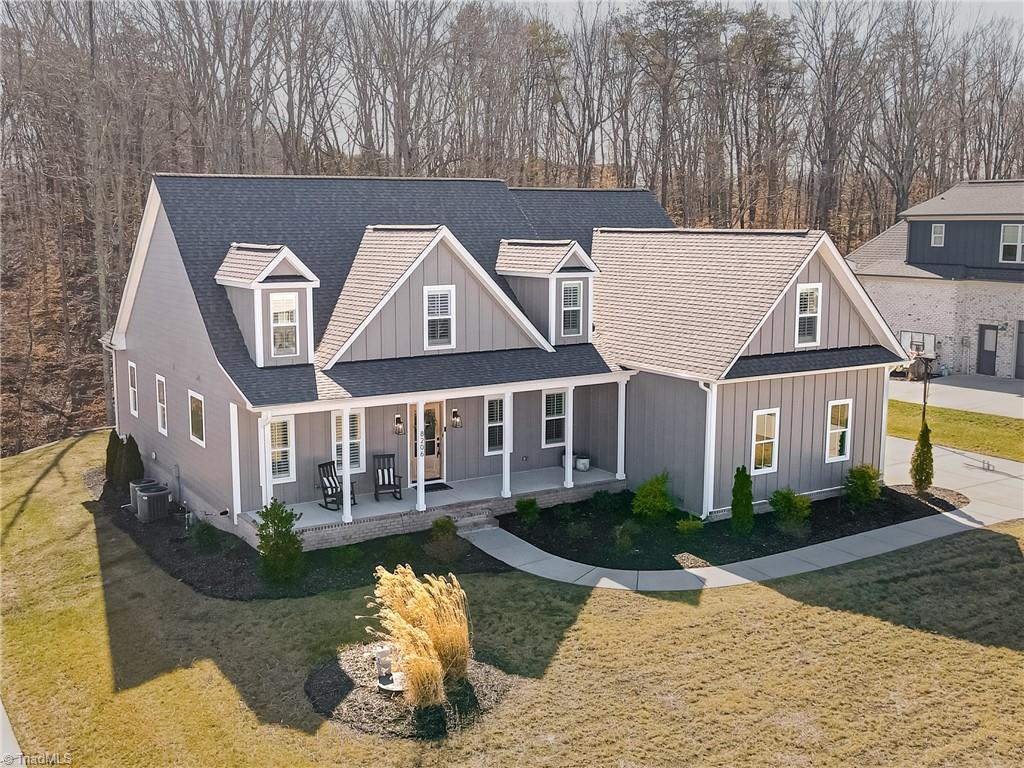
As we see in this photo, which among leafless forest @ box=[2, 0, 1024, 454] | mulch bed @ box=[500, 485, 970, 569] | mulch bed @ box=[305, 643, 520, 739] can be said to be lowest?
mulch bed @ box=[305, 643, 520, 739]

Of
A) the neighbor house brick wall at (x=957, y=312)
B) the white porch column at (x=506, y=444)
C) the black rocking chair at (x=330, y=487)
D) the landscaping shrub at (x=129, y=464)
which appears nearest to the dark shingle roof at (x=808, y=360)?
the white porch column at (x=506, y=444)

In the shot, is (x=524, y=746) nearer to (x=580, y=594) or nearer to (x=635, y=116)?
(x=580, y=594)

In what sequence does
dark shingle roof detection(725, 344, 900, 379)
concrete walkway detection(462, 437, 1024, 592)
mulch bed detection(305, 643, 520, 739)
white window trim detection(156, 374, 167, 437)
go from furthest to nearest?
white window trim detection(156, 374, 167, 437) → dark shingle roof detection(725, 344, 900, 379) → concrete walkway detection(462, 437, 1024, 592) → mulch bed detection(305, 643, 520, 739)

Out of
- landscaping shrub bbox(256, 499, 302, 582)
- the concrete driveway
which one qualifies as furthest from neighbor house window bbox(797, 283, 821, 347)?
the concrete driveway

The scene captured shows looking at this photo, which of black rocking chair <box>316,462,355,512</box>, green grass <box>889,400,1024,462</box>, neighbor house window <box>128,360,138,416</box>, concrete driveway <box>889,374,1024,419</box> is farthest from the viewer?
concrete driveway <box>889,374,1024,419</box>

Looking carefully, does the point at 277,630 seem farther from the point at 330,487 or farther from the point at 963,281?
the point at 963,281

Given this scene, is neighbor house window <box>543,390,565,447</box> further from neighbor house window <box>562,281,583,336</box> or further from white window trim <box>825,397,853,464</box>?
white window trim <box>825,397,853,464</box>
